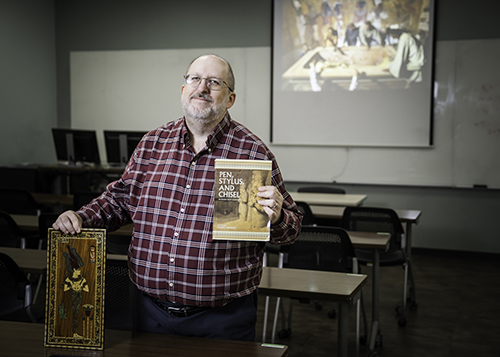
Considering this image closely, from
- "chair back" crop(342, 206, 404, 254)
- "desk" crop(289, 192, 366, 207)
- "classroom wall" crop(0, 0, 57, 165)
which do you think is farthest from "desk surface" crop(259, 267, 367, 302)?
"classroom wall" crop(0, 0, 57, 165)

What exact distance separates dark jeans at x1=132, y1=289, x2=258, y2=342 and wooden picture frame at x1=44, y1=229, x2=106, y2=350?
224 mm

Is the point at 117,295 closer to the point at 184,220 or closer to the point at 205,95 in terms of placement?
the point at 184,220

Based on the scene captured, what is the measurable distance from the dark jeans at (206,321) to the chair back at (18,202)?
12.0 ft

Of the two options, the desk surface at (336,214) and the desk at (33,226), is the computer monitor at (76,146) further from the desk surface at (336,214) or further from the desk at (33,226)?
the desk surface at (336,214)

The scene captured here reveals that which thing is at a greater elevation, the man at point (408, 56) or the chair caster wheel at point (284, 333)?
the man at point (408, 56)

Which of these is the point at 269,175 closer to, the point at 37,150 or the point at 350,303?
the point at 350,303

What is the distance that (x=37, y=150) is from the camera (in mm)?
7789

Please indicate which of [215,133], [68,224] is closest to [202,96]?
[215,133]

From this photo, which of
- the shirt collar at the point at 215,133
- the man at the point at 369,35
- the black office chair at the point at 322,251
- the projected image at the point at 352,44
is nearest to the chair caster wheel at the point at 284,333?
the black office chair at the point at 322,251

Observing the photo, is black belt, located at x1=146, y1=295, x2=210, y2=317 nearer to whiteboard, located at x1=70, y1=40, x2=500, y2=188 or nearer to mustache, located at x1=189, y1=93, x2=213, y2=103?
mustache, located at x1=189, y1=93, x2=213, y2=103

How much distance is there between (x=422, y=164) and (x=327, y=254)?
367cm

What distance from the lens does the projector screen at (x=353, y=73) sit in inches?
251

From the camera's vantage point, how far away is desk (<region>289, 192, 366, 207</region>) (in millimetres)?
5102

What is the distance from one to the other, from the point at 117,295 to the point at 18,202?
303 cm
